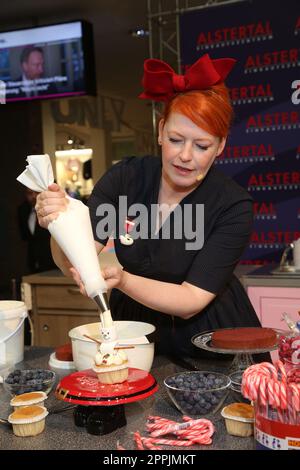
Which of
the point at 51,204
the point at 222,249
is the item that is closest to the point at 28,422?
the point at 51,204

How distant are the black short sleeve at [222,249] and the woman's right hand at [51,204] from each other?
19.4 inches

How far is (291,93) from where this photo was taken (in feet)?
12.1

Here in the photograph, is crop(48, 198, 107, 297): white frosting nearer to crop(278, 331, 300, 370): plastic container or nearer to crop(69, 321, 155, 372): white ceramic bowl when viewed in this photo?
crop(69, 321, 155, 372): white ceramic bowl

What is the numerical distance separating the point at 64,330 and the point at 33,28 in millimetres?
2564

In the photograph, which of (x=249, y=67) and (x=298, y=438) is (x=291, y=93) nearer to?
(x=249, y=67)

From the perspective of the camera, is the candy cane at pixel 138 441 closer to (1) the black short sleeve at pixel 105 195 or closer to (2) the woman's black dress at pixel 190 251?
(2) the woman's black dress at pixel 190 251

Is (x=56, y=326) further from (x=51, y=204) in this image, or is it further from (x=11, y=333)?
(x=51, y=204)

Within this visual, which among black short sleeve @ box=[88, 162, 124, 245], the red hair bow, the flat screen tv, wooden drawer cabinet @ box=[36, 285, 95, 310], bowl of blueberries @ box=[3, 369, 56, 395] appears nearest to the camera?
bowl of blueberries @ box=[3, 369, 56, 395]

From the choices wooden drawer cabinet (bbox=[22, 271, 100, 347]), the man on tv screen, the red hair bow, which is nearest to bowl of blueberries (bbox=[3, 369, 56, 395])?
the red hair bow

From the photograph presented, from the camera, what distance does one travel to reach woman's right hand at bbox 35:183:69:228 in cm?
127

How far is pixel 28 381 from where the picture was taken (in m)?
1.37

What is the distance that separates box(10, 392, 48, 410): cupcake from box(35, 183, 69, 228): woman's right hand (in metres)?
0.37

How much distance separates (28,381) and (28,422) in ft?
0.68

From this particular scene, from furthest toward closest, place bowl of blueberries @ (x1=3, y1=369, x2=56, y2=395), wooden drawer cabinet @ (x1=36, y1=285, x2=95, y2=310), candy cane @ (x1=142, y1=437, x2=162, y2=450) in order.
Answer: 1. wooden drawer cabinet @ (x1=36, y1=285, x2=95, y2=310)
2. bowl of blueberries @ (x1=3, y1=369, x2=56, y2=395)
3. candy cane @ (x1=142, y1=437, x2=162, y2=450)
